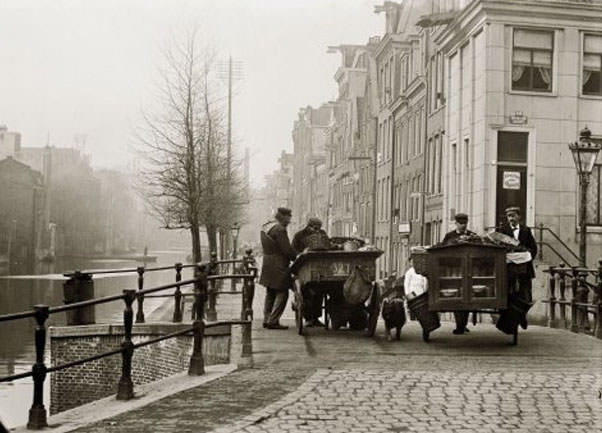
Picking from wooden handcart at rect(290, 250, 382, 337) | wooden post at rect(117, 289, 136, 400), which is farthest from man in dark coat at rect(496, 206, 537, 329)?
wooden post at rect(117, 289, 136, 400)

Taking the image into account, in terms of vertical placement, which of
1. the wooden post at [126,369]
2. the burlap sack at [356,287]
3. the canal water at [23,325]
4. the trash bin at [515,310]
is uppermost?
the burlap sack at [356,287]

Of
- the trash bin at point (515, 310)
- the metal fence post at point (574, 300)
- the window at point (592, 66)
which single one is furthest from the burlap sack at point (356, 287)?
the window at point (592, 66)

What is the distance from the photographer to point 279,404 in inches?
283

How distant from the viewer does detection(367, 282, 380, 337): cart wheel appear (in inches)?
468

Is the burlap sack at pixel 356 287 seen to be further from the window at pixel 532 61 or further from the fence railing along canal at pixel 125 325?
the window at pixel 532 61

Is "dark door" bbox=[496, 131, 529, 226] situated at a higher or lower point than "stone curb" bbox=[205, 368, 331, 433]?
higher

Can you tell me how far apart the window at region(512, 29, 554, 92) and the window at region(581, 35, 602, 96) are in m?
0.97

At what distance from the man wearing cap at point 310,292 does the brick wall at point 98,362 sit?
257cm

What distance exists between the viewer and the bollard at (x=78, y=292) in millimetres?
15055

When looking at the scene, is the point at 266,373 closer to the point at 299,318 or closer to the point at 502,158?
the point at 299,318

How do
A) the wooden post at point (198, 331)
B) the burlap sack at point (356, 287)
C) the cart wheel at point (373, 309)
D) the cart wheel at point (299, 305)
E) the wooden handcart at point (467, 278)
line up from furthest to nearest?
the cart wheel at point (299, 305)
the cart wheel at point (373, 309)
the burlap sack at point (356, 287)
the wooden handcart at point (467, 278)
the wooden post at point (198, 331)

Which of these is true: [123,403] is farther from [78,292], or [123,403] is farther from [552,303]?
[552,303]

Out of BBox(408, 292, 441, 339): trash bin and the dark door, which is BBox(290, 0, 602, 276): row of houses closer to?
the dark door

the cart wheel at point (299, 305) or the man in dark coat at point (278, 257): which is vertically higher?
the man in dark coat at point (278, 257)
